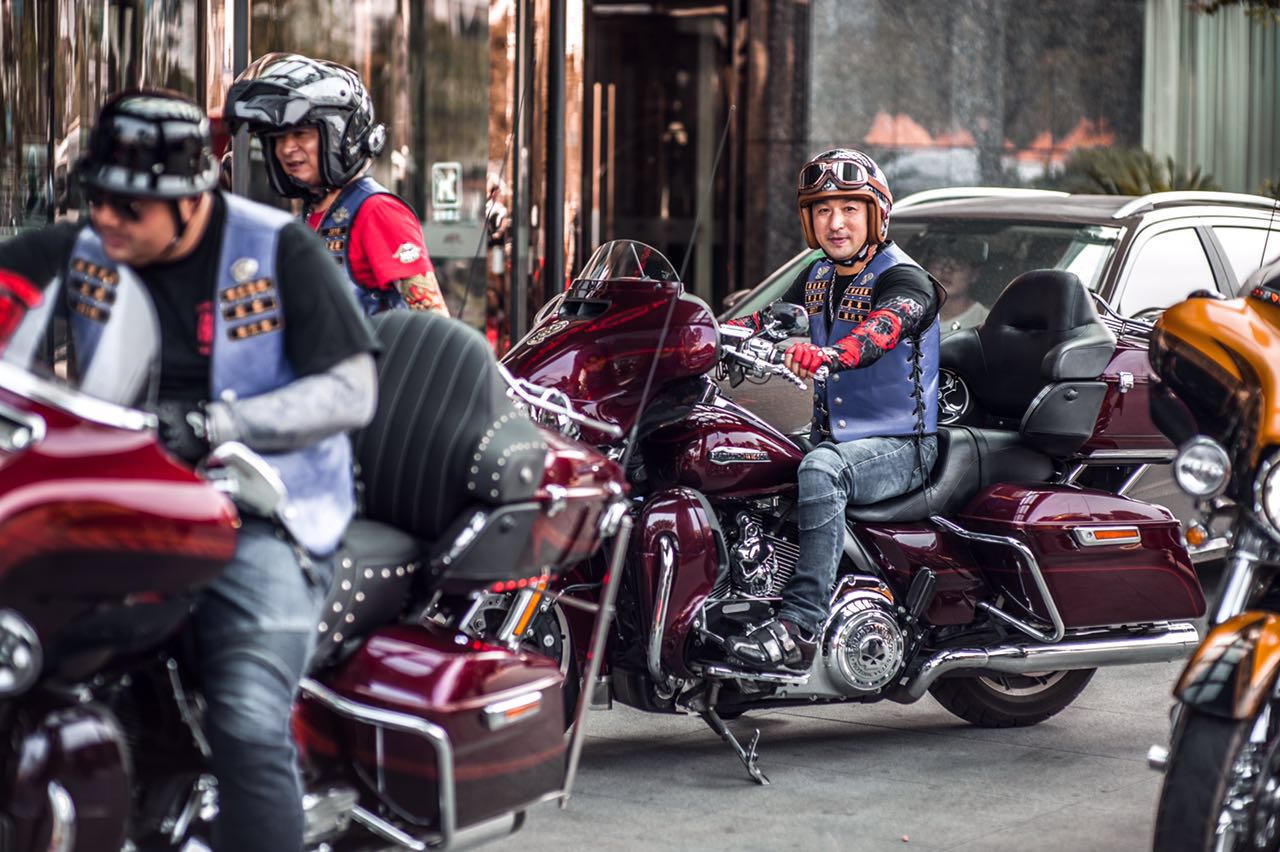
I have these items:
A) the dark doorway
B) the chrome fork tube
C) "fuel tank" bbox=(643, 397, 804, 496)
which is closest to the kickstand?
"fuel tank" bbox=(643, 397, 804, 496)

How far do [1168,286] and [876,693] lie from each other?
10.3 feet

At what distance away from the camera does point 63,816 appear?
3.00 meters

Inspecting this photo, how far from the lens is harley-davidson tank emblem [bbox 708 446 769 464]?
5.21 meters

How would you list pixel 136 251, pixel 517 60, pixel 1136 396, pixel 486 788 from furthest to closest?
1. pixel 517 60
2. pixel 1136 396
3. pixel 486 788
4. pixel 136 251

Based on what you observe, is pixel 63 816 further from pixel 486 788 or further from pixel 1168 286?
pixel 1168 286

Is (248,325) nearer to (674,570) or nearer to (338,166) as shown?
(338,166)

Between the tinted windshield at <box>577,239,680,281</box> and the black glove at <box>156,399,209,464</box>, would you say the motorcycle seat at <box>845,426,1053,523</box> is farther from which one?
the black glove at <box>156,399,209,464</box>

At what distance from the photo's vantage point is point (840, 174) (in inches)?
215

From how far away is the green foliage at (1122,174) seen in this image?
43.0 feet

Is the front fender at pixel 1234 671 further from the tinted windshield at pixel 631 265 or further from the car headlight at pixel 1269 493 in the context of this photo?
the tinted windshield at pixel 631 265

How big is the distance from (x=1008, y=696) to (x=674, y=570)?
5.06ft

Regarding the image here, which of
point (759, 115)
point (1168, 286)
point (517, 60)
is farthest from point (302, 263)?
point (759, 115)

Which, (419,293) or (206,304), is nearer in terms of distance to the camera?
(206,304)

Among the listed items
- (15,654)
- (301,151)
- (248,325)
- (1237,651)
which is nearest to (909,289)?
(301,151)
